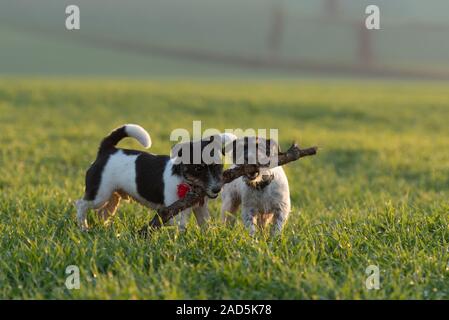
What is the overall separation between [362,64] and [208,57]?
12758 millimetres

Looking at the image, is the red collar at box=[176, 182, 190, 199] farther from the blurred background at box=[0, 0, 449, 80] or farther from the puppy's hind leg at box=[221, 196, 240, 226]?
the blurred background at box=[0, 0, 449, 80]

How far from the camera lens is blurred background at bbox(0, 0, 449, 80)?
167 ft

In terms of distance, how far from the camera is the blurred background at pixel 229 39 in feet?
167

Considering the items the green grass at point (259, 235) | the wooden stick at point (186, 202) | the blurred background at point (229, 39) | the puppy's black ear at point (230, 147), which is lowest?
the green grass at point (259, 235)

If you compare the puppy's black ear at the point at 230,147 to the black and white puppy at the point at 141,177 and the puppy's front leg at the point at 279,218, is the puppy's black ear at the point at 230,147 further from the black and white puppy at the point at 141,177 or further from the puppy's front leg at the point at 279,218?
the puppy's front leg at the point at 279,218

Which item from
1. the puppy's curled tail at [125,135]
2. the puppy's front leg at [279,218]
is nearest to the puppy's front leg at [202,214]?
the puppy's front leg at [279,218]

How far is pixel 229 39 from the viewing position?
61.9 meters

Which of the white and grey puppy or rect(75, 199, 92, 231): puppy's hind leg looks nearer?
the white and grey puppy

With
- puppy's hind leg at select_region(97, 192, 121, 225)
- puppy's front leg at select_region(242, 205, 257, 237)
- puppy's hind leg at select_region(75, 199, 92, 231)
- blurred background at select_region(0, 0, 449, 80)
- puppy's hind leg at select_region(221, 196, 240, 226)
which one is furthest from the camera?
blurred background at select_region(0, 0, 449, 80)

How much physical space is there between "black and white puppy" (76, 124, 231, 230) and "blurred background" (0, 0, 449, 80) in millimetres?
38646

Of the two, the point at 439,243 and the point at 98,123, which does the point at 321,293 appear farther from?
the point at 98,123

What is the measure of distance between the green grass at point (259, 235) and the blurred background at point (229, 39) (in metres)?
29.8

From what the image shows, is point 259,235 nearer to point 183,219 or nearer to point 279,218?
point 279,218

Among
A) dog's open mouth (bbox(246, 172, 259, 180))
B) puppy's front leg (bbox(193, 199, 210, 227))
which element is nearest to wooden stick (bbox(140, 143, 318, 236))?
dog's open mouth (bbox(246, 172, 259, 180))
